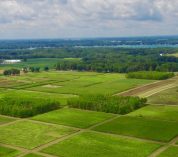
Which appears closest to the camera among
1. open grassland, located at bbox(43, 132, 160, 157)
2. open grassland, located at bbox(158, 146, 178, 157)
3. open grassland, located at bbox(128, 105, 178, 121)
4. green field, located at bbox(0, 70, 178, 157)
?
open grassland, located at bbox(158, 146, 178, 157)

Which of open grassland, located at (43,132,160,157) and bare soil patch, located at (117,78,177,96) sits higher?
bare soil patch, located at (117,78,177,96)

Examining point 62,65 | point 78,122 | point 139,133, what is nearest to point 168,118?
point 139,133

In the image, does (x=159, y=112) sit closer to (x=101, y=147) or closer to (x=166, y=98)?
(x=166, y=98)

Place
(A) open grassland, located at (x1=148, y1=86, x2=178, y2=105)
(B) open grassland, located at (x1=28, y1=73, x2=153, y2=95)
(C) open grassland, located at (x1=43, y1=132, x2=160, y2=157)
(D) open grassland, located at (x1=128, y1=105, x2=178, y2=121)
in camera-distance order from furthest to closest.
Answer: (B) open grassland, located at (x1=28, y1=73, x2=153, y2=95)
(A) open grassland, located at (x1=148, y1=86, x2=178, y2=105)
(D) open grassland, located at (x1=128, y1=105, x2=178, y2=121)
(C) open grassland, located at (x1=43, y1=132, x2=160, y2=157)

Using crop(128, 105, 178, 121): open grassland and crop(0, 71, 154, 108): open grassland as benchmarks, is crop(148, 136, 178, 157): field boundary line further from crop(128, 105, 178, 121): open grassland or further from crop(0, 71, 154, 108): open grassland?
crop(0, 71, 154, 108): open grassland

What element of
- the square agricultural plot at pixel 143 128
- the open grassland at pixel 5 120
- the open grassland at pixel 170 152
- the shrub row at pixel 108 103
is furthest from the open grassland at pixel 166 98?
the open grassland at pixel 5 120

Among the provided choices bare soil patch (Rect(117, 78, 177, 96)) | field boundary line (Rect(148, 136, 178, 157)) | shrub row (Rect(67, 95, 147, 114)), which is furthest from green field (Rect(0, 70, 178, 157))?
bare soil patch (Rect(117, 78, 177, 96))
